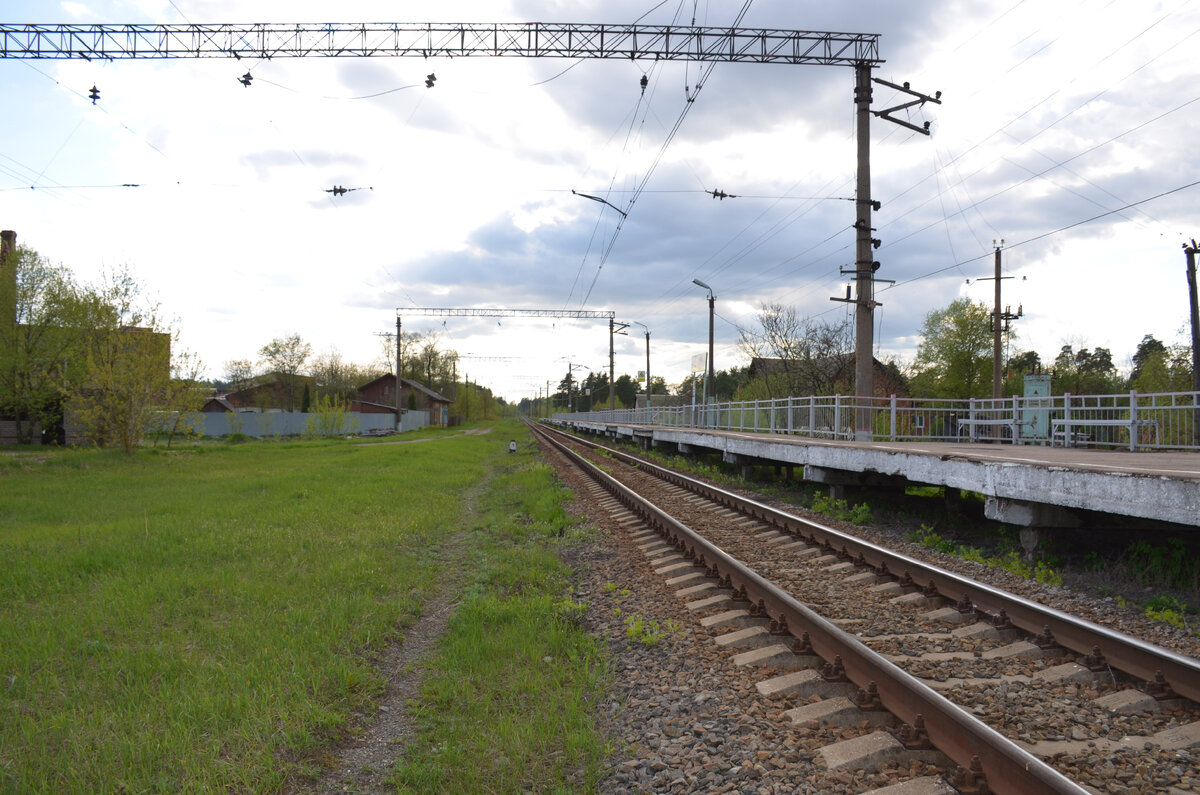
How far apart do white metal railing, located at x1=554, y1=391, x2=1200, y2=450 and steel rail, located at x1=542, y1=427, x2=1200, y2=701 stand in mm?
8368

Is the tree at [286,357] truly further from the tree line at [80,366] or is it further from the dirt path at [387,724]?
the dirt path at [387,724]

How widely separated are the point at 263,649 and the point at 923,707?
4624 mm

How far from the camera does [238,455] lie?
31.7m

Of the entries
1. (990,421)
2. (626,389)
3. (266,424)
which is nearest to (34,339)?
(266,424)

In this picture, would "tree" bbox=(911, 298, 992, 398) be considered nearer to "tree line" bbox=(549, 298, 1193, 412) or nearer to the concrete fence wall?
"tree line" bbox=(549, 298, 1193, 412)

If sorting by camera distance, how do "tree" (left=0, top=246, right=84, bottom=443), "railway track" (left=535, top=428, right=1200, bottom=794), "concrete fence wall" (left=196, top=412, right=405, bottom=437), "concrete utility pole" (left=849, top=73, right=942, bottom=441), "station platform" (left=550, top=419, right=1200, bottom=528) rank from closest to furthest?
"railway track" (left=535, top=428, right=1200, bottom=794) < "station platform" (left=550, top=419, right=1200, bottom=528) < "concrete utility pole" (left=849, top=73, right=942, bottom=441) < "tree" (left=0, top=246, right=84, bottom=443) < "concrete fence wall" (left=196, top=412, right=405, bottom=437)

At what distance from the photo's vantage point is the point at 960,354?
228ft

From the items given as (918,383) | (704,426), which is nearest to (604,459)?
(704,426)

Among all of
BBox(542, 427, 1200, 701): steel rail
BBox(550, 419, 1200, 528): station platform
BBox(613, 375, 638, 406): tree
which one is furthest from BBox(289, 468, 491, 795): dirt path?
BBox(613, 375, 638, 406): tree

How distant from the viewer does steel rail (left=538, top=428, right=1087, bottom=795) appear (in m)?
3.00

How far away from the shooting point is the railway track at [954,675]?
134 inches

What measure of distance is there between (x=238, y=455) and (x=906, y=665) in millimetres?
32175

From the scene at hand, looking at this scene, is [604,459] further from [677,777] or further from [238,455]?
[677,777]

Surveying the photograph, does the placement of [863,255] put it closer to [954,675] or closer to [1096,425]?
[1096,425]
